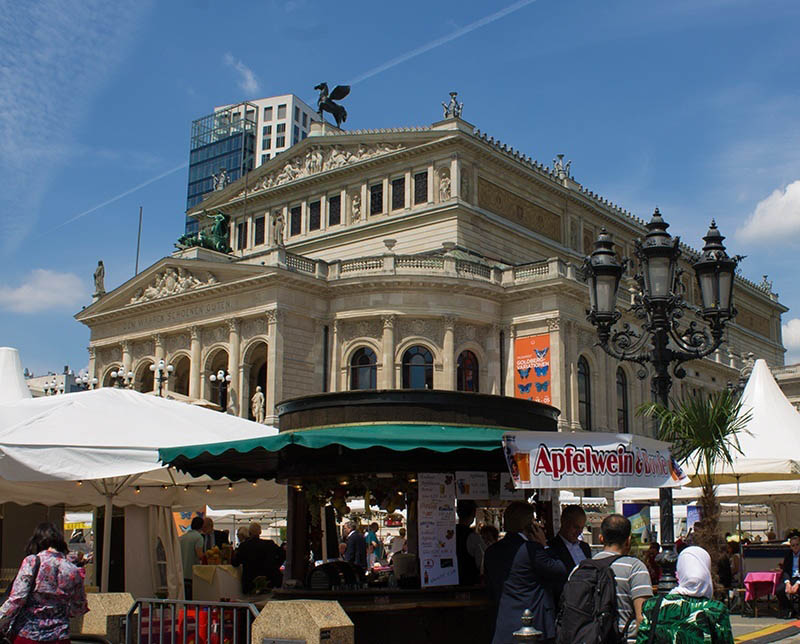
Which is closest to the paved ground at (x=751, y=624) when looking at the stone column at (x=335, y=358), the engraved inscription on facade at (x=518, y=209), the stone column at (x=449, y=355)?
the stone column at (x=449, y=355)

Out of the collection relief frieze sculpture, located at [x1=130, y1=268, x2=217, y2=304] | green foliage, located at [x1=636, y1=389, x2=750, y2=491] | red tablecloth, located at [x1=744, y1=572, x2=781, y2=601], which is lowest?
red tablecloth, located at [x1=744, y1=572, x2=781, y2=601]

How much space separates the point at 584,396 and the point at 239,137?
282 feet

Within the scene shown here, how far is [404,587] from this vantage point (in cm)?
905

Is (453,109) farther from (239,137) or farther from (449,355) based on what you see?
(239,137)

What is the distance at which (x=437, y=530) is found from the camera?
29.8 ft

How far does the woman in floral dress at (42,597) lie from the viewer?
7090 mm

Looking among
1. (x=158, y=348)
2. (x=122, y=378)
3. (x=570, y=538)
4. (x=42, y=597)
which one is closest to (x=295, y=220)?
(x=158, y=348)

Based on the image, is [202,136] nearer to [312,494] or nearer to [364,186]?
[364,186]

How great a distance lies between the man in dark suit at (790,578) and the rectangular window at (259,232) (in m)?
44.4

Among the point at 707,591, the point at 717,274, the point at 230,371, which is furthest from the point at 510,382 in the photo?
the point at 707,591

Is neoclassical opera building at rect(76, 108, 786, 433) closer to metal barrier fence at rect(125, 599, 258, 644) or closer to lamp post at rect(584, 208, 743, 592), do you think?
lamp post at rect(584, 208, 743, 592)

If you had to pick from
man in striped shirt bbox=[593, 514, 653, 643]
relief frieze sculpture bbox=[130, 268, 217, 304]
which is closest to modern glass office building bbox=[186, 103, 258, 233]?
relief frieze sculpture bbox=[130, 268, 217, 304]

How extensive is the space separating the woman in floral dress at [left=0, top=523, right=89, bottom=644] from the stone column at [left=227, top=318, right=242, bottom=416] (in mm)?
36065

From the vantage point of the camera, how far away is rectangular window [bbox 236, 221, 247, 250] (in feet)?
192
